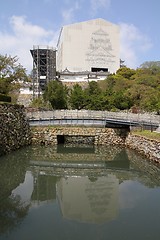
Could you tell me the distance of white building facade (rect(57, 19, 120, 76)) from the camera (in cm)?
6481

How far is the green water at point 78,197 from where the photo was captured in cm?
839

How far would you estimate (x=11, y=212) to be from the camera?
998cm

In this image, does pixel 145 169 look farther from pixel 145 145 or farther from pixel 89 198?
pixel 89 198

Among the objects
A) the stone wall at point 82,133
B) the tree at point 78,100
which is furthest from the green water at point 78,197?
the tree at point 78,100

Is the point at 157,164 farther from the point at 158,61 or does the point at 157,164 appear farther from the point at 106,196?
the point at 158,61

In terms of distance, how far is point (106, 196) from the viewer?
12.2m

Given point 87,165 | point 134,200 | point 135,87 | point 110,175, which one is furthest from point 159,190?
point 135,87

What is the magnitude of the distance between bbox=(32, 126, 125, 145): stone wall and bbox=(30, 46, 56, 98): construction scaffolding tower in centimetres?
3127

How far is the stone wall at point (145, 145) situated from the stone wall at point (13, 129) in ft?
32.5

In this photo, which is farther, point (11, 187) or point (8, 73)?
point (8, 73)

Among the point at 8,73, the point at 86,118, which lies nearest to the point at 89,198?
the point at 86,118

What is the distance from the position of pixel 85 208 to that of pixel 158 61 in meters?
64.5

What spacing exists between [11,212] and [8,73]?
81.6 ft

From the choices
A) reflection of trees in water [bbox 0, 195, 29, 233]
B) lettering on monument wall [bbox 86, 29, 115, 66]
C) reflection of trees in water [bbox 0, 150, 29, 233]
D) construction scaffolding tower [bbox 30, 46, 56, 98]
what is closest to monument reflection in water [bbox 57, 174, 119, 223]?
reflection of trees in water [bbox 0, 195, 29, 233]
